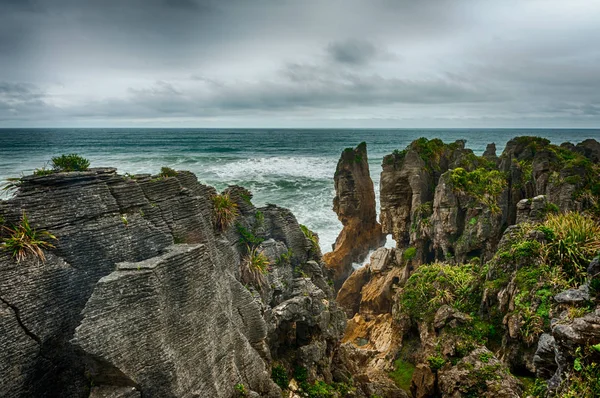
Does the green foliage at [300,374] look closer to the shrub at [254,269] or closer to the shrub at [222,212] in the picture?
the shrub at [254,269]

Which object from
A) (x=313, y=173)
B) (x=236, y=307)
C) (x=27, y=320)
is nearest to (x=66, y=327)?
(x=27, y=320)

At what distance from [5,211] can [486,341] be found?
61.6 feet

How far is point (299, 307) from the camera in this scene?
53.3 ft

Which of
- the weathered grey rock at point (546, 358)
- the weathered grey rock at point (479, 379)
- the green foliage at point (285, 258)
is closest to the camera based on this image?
the weathered grey rock at point (546, 358)

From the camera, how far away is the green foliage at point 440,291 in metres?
19.0

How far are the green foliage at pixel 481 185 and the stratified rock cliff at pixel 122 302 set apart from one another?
17833 millimetres

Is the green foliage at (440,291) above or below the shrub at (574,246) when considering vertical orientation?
below

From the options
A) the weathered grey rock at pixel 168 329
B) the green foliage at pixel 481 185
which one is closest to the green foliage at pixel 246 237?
the weathered grey rock at pixel 168 329

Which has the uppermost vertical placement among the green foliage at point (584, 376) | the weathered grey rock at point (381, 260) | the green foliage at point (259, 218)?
the green foliage at point (259, 218)

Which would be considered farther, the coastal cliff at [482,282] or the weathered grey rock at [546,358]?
the coastal cliff at [482,282]

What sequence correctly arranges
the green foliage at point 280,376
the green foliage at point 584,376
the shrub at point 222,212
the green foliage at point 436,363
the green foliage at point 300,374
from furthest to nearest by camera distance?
the green foliage at point 436,363, the shrub at point 222,212, the green foliage at point 300,374, the green foliage at point 280,376, the green foliage at point 584,376

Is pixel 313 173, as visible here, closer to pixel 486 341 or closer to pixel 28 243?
pixel 486 341

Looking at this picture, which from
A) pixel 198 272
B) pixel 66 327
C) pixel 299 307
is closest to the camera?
pixel 66 327

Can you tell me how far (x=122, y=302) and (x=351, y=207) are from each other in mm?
30661
